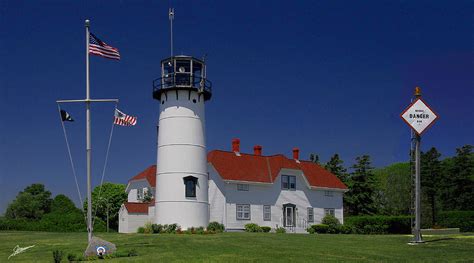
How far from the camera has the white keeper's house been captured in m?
45.3

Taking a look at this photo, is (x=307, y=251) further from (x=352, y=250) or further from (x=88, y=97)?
(x=88, y=97)

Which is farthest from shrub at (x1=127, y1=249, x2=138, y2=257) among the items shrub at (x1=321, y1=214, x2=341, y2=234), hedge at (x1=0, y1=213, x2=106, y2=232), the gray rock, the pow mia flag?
hedge at (x1=0, y1=213, x2=106, y2=232)

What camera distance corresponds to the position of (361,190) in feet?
197

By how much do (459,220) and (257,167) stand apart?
15.4m

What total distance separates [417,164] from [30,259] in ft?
50.1

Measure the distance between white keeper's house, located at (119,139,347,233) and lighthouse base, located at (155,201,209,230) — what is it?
6.02 feet

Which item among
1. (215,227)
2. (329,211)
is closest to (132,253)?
(215,227)

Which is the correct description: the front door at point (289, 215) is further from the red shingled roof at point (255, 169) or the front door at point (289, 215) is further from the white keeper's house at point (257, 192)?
the red shingled roof at point (255, 169)

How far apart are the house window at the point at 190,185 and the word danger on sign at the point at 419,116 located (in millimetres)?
17537

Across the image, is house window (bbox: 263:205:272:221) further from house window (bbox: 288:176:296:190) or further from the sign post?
the sign post

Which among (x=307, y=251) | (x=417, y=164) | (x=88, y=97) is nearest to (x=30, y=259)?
(x=88, y=97)

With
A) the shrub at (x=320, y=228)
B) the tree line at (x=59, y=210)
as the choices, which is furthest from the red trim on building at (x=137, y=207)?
the shrub at (x=320, y=228)

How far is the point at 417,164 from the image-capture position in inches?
989

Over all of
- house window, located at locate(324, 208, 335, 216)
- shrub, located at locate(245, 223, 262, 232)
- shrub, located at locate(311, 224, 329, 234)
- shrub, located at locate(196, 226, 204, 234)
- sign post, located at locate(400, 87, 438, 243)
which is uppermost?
sign post, located at locate(400, 87, 438, 243)
